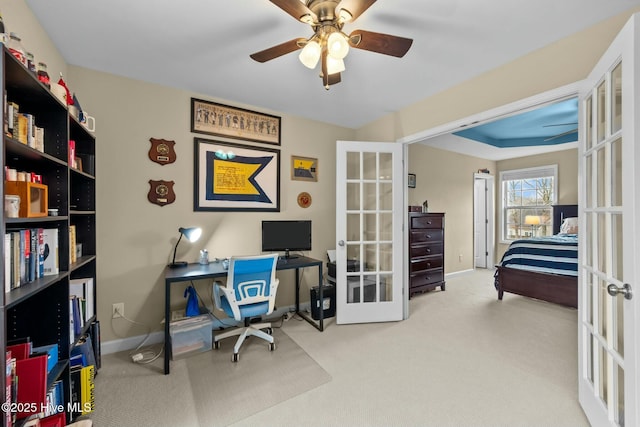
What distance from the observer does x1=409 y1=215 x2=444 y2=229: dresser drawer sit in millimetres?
3959

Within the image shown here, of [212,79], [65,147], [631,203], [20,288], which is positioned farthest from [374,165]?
[20,288]

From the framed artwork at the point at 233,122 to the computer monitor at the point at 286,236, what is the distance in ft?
3.17

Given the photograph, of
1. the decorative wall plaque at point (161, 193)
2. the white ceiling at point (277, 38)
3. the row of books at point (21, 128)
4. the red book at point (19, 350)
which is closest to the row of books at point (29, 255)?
the red book at point (19, 350)

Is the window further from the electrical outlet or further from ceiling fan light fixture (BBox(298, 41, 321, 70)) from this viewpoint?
the electrical outlet

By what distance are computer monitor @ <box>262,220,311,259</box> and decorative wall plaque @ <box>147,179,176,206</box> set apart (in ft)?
3.08

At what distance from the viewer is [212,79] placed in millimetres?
2461

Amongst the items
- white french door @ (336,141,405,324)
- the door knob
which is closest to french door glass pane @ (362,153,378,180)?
white french door @ (336,141,405,324)

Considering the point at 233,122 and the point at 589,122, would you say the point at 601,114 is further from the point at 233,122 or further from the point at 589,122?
the point at 233,122

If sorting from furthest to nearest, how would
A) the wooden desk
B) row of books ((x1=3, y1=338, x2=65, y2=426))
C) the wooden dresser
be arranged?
the wooden dresser → the wooden desk → row of books ((x1=3, y1=338, x2=65, y2=426))

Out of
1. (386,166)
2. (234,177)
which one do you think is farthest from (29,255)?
(386,166)

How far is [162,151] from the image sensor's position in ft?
8.40

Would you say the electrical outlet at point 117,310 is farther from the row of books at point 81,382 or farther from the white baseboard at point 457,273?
the white baseboard at point 457,273

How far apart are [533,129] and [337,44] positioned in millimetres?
4641

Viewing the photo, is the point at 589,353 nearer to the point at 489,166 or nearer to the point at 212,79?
the point at 212,79
